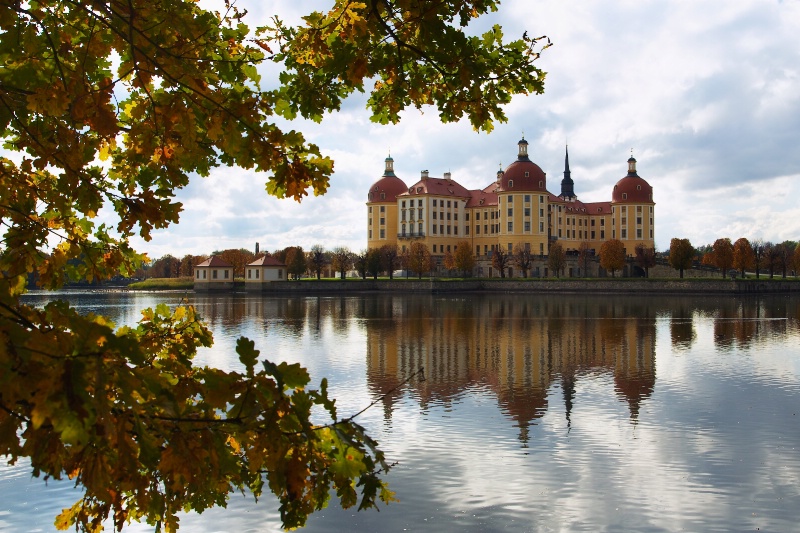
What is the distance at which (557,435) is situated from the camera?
1096cm

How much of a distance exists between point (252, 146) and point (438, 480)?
259 inches

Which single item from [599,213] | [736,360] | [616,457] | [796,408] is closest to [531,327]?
[736,360]

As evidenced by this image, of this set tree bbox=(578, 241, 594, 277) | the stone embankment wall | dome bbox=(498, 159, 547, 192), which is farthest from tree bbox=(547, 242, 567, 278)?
the stone embankment wall

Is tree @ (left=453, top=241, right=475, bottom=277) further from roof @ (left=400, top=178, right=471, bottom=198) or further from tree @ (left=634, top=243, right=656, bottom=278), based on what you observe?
tree @ (left=634, top=243, right=656, bottom=278)

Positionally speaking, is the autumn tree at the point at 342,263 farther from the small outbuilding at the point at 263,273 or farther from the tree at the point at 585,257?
the tree at the point at 585,257

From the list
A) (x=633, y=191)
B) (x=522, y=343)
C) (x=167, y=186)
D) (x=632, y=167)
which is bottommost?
(x=522, y=343)

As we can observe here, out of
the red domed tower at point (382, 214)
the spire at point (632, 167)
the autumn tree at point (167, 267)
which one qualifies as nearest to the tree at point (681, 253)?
the spire at point (632, 167)

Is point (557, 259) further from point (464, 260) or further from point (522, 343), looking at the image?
point (522, 343)

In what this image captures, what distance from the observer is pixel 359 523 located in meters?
7.55

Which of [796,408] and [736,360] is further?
[736,360]

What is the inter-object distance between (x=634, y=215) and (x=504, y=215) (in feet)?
56.6

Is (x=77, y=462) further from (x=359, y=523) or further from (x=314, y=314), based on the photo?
(x=314, y=314)

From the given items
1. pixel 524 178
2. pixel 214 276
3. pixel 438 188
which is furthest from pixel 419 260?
pixel 214 276

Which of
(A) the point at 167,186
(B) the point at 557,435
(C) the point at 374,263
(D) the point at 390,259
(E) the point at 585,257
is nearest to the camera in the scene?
(A) the point at 167,186
